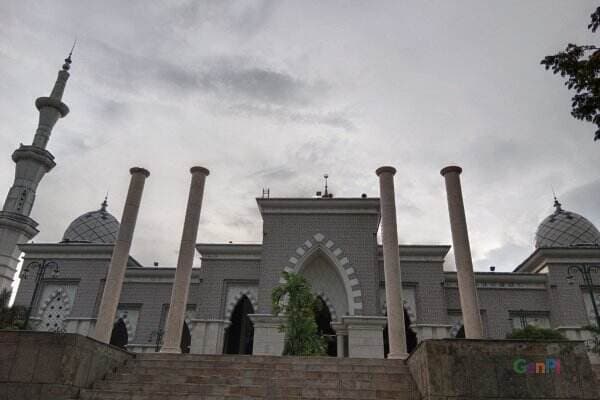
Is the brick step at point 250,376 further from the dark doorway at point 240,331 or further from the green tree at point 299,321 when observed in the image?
the dark doorway at point 240,331

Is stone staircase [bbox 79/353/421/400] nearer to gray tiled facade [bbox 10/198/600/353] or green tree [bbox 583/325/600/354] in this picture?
gray tiled facade [bbox 10/198/600/353]

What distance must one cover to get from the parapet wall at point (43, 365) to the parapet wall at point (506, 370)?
22.9 ft

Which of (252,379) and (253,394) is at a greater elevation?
(252,379)

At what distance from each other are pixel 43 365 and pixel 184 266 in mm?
6696

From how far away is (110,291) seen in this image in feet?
47.8

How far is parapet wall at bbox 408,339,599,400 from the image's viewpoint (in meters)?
8.13

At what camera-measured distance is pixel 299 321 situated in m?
15.0

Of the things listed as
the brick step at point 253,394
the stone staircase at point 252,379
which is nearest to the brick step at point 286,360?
the stone staircase at point 252,379

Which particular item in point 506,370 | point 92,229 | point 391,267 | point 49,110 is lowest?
point 506,370

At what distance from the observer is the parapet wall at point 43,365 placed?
8.68m

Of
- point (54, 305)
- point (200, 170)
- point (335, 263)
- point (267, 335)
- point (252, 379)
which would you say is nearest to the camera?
point (252, 379)

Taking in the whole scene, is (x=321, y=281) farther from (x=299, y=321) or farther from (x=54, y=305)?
(x=54, y=305)

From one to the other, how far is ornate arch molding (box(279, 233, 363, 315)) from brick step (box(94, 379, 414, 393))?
817cm

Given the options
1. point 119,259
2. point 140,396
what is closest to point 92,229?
point 119,259
